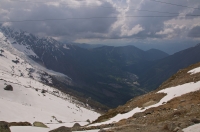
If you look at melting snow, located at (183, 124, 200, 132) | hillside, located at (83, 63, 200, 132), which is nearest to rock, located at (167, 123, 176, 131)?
hillside, located at (83, 63, 200, 132)

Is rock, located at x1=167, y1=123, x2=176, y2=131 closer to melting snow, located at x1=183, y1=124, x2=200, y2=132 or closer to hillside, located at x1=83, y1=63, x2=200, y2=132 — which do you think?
hillside, located at x1=83, y1=63, x2=200, y2=132

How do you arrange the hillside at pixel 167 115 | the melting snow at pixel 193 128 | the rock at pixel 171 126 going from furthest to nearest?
1. the hillside at pixel 167 115
2. the rock at pixel 171 126
3. the melting snow at pixel 193 128

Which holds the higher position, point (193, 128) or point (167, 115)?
point (167, 115)

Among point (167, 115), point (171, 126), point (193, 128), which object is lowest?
point (193, 128)

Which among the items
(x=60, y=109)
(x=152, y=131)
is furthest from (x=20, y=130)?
(x=60, y=109)

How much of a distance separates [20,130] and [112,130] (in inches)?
534

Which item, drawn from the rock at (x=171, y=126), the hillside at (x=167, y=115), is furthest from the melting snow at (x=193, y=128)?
the rock at (x=171, y=126)

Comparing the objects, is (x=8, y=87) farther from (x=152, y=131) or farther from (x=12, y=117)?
(x=152, y=131)

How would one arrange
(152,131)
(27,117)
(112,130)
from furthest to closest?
1. (27,117)
2. (112,130)
3. (152,131)

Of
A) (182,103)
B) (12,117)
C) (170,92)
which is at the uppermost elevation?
(12,117)

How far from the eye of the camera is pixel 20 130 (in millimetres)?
25547

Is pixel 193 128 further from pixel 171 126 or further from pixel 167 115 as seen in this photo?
pixel 167 115

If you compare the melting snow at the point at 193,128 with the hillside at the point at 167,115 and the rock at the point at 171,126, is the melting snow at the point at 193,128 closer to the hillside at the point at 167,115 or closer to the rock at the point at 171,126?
the hillside at the point at 167,115

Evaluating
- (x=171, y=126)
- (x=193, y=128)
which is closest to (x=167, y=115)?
(x=171, y=126)
